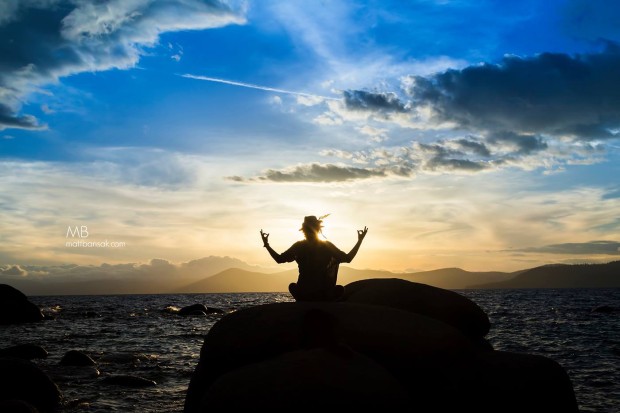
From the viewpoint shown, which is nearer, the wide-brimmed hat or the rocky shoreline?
the rocky shoreline

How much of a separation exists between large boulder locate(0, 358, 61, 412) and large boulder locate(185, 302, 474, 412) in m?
5.03

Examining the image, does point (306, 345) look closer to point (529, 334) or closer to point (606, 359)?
point (606, 359)

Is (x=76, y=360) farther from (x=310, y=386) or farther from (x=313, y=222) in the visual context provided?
(x=310, y=386)

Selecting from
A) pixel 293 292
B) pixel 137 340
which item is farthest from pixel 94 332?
pixel 293 292

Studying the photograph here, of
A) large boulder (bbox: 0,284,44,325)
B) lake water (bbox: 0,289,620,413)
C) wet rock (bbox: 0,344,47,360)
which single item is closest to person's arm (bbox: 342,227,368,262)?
lake water (bbox: 0,289,620,413)

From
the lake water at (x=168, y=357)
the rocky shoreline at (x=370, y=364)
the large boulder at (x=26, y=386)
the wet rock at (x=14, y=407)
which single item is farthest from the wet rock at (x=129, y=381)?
the rocky shoreline at (x=370, y=364)

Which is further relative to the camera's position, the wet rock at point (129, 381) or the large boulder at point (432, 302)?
the wet rock at point (129, 381)

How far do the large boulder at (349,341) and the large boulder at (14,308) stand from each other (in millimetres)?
37429

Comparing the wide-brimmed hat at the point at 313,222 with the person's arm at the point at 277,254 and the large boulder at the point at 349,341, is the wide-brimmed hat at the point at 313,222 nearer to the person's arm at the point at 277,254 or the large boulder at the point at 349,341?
the person's arm at the point at 277,254

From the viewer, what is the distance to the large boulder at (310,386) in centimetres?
577

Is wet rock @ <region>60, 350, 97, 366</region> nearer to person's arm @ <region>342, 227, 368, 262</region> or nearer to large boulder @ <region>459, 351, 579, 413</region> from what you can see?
person's arm @ <region>342, 227, 368, 262</region>

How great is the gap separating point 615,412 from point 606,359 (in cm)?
929

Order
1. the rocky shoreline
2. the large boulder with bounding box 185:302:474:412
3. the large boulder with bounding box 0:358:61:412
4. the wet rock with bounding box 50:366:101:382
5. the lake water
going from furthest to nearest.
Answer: the wet rock with bounding box 50:366:101:382 → the lake water → the large boulder with bounding box 0:358:61:412 → the large boulder with bounding box 185:302:474:412 → the rocky shoreline

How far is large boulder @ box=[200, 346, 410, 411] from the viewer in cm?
577
